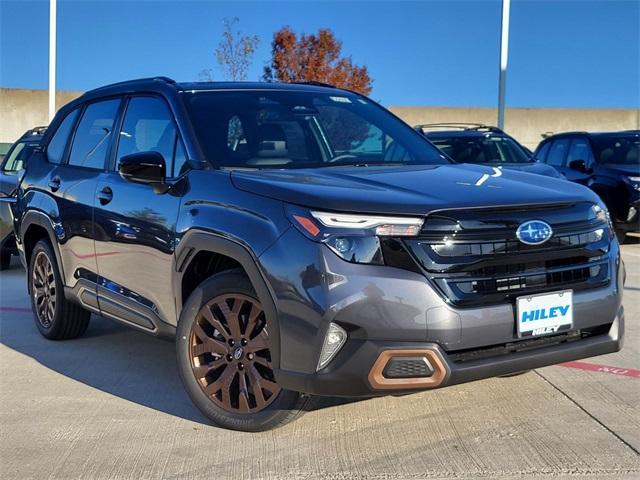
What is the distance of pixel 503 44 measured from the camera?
688 inches

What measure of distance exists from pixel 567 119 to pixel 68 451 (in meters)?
26.3

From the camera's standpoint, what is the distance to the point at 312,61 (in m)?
24.3

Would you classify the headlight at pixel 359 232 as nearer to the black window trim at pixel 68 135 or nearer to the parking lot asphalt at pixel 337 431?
the parking lot asphalt at pixel 337 431

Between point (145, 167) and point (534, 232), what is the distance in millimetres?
2047

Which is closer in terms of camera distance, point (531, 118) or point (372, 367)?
point (372, 367)

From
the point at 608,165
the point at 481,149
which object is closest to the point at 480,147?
the point at 481,149

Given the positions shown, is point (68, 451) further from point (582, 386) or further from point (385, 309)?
point (582, 386)

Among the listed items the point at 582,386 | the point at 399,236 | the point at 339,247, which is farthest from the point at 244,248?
the point at 582,386

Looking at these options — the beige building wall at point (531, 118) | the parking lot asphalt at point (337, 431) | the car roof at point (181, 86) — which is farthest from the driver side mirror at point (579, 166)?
the beige building wall at point (531, 118)

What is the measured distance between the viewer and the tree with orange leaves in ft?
79.8

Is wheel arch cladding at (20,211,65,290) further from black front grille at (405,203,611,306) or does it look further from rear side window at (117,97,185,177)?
black front grille at (405,203,611,306)

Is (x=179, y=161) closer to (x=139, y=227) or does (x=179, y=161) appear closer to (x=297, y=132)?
(x=139, y=227)

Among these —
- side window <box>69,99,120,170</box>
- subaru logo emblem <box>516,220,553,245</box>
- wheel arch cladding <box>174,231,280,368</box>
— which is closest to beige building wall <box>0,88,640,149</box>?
side window <box>69,99,120,170</box>

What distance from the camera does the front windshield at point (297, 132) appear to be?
4.27 m
